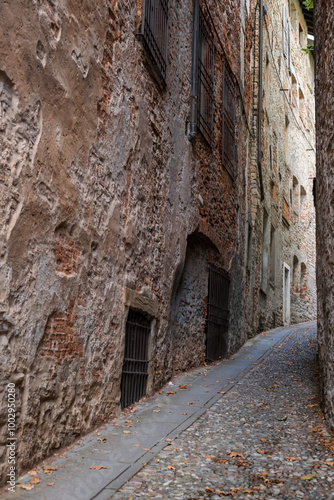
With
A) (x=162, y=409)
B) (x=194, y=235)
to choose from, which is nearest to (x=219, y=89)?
(x=194, y=235)

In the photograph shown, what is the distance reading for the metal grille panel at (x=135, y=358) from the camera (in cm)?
566

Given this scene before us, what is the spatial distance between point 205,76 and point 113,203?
459 cm

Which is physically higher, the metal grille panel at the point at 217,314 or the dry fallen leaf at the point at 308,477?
the metal grille panel at the point at 217,314

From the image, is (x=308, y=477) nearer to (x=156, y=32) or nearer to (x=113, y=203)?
(x=113, y=203)

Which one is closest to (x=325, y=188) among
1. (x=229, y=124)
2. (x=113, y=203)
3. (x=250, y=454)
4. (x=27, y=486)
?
(x=113, y=203)

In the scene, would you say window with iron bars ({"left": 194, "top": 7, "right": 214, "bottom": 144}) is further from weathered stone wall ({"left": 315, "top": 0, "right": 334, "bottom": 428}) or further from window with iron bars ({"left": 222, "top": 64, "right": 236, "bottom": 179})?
weathered stone wall ({"left": 315, "top": 0, "right": 334, "bottom": 428})

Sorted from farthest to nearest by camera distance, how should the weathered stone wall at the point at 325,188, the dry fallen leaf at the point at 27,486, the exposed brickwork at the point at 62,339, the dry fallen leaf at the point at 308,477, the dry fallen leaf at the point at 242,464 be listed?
the weathered stone wall at the point at 325,188
the dry fallen leaf at the point at 242,464
the exposed brickwork at the point at 62,339
the dry fallen leaf at the point at 308,477
the dry fallen leaf at the point at 27,486

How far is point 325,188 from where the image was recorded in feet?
18.8

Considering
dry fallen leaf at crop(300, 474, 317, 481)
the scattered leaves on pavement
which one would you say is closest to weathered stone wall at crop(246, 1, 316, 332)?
dry fallen leaf at crop(300, 474, 317, 481)

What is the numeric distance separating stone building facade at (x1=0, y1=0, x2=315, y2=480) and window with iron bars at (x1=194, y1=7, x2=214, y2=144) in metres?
0.05

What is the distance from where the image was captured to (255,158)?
13.6 meters

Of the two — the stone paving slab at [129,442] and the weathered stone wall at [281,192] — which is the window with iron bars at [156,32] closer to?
the stone paving slab at [129,442]

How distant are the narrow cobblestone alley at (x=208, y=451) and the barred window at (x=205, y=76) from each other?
4020 mm

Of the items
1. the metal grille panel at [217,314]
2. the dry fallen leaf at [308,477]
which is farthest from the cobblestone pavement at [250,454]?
the metal grille panel at [217,314]
